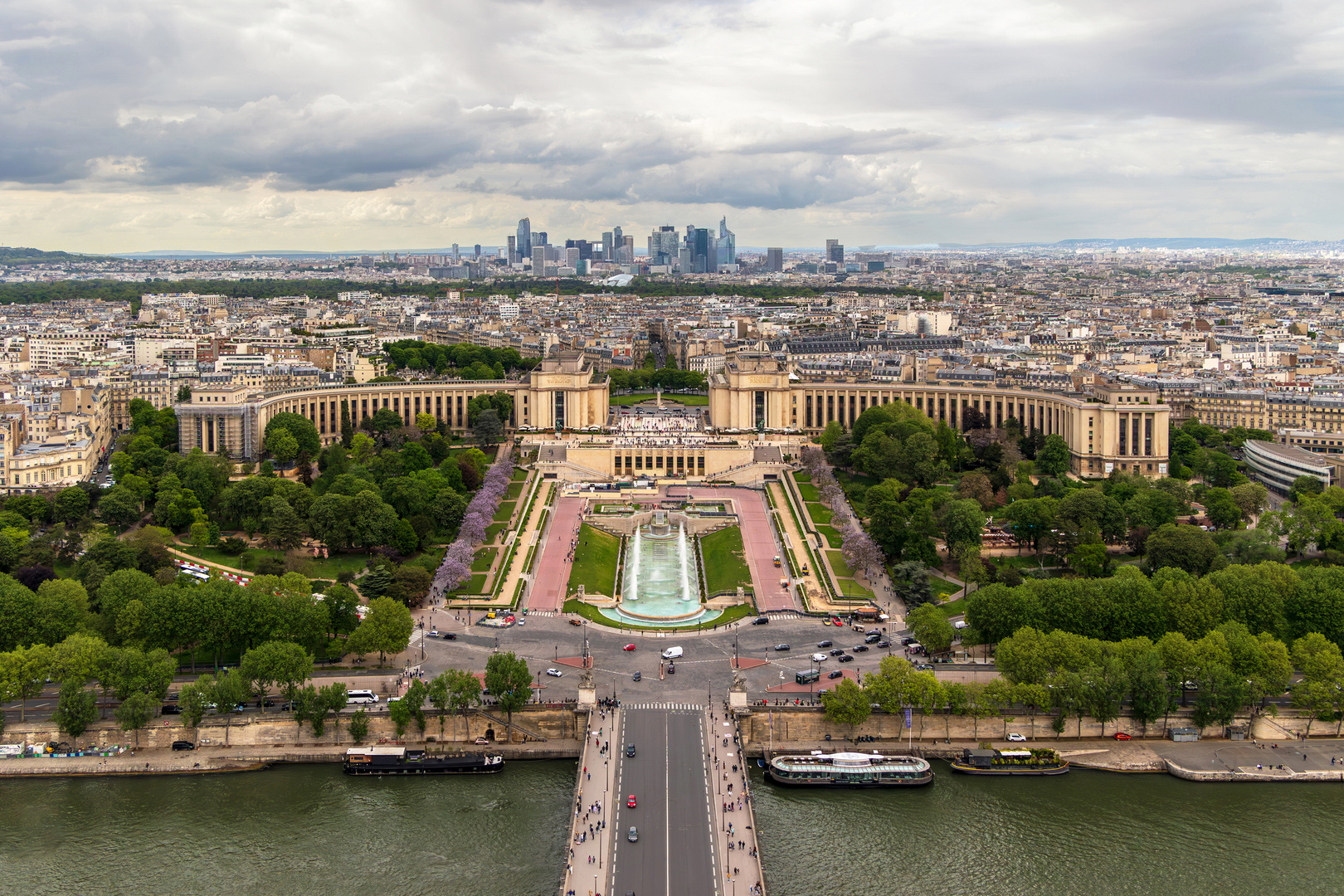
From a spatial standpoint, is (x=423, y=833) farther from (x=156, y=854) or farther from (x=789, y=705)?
(x=789, y=705)

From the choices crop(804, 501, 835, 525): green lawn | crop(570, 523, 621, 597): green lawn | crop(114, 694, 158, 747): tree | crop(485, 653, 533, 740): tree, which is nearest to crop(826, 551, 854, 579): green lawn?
crop(804, 501, 835, 525): green lawn

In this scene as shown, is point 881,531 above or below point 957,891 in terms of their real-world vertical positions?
above

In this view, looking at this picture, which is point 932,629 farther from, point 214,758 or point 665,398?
point 665,398

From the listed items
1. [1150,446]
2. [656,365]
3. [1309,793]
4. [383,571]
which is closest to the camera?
[1309,793]

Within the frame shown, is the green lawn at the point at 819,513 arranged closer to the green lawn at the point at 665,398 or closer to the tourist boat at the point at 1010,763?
the tourist boat at the point at 1010,763

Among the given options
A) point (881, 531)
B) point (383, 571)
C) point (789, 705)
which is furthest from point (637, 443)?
point (789, 705)

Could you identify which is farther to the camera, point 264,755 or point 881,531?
point 881,531

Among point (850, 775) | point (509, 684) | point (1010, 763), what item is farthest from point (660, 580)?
point (1010, 763)
